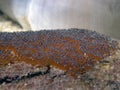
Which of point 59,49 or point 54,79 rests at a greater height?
point 59,49

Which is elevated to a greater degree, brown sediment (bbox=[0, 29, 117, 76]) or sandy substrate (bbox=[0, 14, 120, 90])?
brown sediment (bbox=[0, 29, 117, 76])

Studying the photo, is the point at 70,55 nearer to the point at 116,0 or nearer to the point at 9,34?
the point at 9,34

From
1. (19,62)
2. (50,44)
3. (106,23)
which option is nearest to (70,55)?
(50,44)

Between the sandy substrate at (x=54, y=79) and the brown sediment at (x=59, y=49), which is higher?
the brown sediment at (x=59, y=49)
